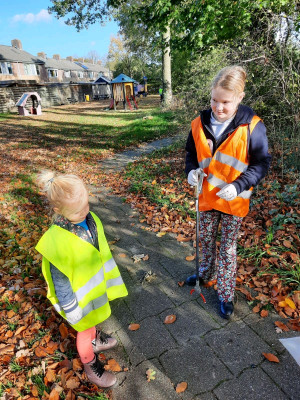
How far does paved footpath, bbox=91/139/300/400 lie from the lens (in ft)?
6.22

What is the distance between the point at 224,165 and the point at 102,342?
76.4 inches

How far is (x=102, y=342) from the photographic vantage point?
2.24 m

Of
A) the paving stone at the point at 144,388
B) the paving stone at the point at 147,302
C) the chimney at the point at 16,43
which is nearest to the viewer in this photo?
the paving stone at the point at 144,388

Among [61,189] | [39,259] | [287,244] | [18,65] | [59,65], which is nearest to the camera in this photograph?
[61,189]

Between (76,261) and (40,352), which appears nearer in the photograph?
(76,261)

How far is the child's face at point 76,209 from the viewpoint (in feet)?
5.54

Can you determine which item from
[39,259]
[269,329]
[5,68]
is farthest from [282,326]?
[5,68]

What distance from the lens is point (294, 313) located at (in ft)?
7.82

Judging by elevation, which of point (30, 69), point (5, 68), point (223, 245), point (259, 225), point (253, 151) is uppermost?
point (30, 69)

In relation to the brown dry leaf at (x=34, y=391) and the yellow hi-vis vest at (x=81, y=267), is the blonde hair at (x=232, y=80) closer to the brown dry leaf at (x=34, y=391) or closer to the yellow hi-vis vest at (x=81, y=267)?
the yellow hi-vis vest at (x=81, y=267)

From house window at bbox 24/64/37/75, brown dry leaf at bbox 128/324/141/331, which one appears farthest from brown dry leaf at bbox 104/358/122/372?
house window at bbox 24/64/37/75

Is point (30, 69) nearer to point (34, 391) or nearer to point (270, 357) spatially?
point (34, 391)

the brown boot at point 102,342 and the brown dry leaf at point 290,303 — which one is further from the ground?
the brown dry leaf at point 290,303

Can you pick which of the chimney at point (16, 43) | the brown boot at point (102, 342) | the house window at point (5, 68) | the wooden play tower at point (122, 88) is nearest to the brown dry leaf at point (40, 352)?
the brown boot at point (102, 342)
